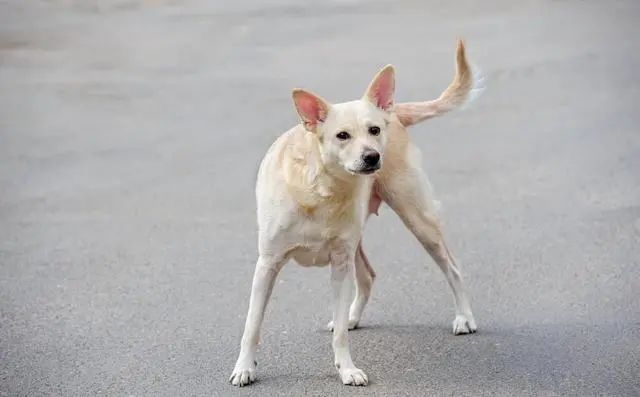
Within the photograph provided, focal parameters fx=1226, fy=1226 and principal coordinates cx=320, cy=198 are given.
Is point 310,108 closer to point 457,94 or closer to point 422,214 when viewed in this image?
point 422,214

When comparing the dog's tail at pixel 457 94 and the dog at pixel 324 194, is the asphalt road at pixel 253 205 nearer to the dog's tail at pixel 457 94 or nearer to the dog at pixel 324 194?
the dog at pixel 324 194

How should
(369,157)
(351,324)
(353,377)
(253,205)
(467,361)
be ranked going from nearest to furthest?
(369,157), (353,377), (467,361), (351,324), (253,205)

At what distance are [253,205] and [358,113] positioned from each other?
3875 mm

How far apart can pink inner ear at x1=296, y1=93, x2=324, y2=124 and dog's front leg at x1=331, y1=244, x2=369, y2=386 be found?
67 centimetres

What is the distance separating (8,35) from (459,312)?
37.7 feet

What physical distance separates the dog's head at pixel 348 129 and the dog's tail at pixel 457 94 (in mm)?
944

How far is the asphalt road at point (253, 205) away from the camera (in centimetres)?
630

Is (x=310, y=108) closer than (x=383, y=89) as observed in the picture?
A: Yes

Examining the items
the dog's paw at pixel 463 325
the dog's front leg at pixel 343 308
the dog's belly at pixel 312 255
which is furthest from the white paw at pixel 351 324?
the dog's belly at pixel 312 255

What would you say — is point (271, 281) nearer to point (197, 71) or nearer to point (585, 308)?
point (585, 308)

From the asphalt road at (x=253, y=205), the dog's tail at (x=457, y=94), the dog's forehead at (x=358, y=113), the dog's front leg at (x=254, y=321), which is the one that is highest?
the dog's forehead at (x=358, y=113)

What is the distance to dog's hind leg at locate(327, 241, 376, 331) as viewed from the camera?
6.85 m

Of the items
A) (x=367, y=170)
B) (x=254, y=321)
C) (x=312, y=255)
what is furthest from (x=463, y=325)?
(x=367, y=170)

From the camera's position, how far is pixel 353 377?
5.94 m
